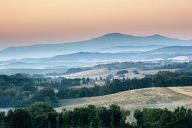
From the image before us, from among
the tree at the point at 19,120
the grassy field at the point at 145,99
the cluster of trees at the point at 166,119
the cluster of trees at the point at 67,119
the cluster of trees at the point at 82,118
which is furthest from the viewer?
the grassy field at the point at 145,99

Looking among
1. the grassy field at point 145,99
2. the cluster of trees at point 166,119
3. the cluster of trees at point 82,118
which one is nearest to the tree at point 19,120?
the cluster of trees at point 82,118

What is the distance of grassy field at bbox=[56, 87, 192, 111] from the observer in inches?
6122

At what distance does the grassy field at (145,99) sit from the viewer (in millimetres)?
155500

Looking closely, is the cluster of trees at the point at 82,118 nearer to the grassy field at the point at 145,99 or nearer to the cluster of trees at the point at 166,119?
the cluster of trees at the point at 166,119

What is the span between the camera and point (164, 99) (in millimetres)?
163625

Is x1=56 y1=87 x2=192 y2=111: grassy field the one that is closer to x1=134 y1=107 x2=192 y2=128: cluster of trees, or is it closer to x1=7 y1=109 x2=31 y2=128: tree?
x1=134 y1=107 x2=192 y2=128: cluster of trees

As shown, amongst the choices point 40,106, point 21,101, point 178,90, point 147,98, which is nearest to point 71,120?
point 40,106

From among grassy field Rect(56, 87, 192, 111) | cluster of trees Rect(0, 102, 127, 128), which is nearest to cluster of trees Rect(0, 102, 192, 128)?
cluster of trees Rect(0, 102, 127, 128)

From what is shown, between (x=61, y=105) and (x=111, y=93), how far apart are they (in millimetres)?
25299

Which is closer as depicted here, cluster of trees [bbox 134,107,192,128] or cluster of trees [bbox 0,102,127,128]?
cluster of trees [bbox 134,107,192,128]

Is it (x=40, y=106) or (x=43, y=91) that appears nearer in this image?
(x=40, y=106)

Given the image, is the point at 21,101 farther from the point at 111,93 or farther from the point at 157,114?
the point at 157,114

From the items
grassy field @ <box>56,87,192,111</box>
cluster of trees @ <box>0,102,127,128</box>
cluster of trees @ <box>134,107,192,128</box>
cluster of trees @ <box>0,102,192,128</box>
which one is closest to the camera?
cluster of trees @ <box>134,107,192,128</box>

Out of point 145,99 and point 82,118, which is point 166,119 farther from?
point 145,99
